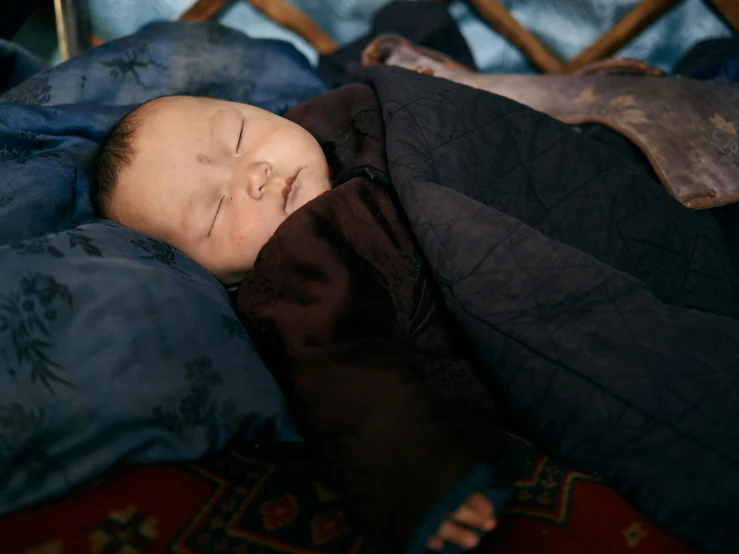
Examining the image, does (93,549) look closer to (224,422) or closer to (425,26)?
(224,422)

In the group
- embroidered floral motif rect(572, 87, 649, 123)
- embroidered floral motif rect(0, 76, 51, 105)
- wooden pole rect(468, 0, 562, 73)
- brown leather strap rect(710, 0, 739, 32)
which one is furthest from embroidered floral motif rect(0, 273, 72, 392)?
brown leather strap rect(710, 0, 739, 32)

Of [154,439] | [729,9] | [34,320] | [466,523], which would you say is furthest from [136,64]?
[729,9]

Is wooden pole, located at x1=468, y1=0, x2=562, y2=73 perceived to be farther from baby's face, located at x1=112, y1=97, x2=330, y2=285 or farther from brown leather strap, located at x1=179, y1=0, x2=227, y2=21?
baby's face, located at x1=112, y1=97, x2=330, y2=285

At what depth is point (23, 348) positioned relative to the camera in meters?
0.55

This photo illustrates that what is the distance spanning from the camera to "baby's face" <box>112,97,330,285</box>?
76 centimetres

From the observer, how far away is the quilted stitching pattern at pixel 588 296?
Answer: 1.80 feet

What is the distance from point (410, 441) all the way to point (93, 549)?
0.94 ft

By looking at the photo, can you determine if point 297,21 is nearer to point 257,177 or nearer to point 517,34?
point 517,34

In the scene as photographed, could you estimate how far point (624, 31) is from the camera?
1.44 meters

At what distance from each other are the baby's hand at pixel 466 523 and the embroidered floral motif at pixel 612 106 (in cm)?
78

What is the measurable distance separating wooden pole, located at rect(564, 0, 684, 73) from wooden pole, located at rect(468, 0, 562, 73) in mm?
49

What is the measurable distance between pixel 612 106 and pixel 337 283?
0.69 metres

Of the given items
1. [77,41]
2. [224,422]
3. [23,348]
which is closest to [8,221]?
[23,348]

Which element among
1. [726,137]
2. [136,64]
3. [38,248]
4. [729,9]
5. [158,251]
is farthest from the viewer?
[729,9]
